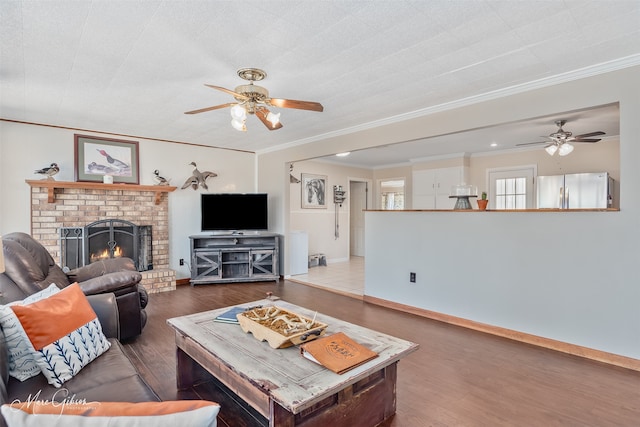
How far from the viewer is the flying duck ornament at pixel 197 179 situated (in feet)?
19.0

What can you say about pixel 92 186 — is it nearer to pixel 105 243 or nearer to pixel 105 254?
pixel 105 243

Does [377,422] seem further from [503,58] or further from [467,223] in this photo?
[503,58]

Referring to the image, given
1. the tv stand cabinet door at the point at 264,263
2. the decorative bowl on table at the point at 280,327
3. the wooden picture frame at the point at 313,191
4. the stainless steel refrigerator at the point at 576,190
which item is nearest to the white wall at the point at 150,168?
the tv stand cabinet door at the point at 264,263

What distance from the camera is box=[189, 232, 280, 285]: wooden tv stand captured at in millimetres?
5590

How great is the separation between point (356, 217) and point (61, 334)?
7667 millimetres

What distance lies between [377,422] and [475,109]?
292cm

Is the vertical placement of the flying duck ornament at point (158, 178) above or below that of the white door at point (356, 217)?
above

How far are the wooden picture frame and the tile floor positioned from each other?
1.38m

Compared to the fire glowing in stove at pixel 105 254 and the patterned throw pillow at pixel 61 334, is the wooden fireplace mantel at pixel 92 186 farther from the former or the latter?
the patterned throw pillow at pixel 61 334

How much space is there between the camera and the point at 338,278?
6129 mm

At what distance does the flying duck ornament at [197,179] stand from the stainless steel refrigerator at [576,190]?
18.1ft

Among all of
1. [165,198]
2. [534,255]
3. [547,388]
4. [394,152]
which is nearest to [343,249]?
[394,152]

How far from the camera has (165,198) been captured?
18.4 ft

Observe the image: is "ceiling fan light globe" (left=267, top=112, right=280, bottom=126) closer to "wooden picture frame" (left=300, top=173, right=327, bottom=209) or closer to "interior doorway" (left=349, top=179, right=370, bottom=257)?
"wooden picture frame" (left=300, top=173, right=327, bottom=209)
